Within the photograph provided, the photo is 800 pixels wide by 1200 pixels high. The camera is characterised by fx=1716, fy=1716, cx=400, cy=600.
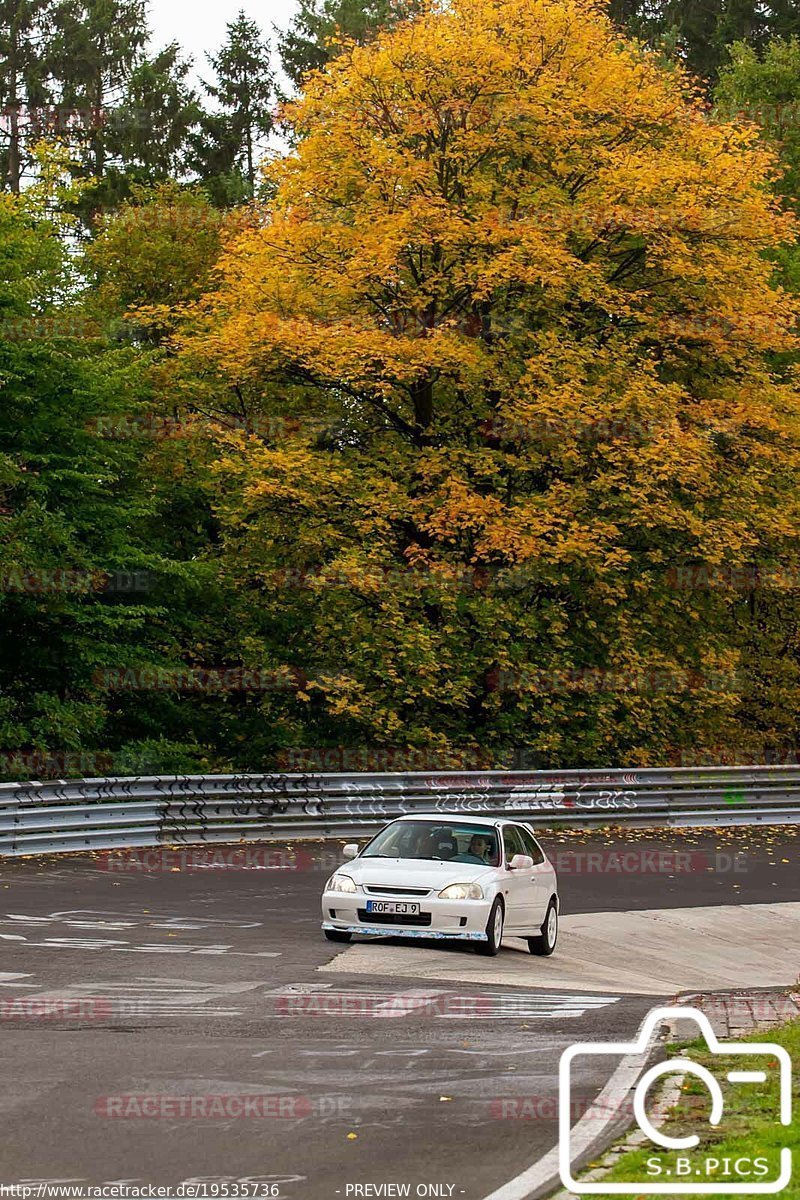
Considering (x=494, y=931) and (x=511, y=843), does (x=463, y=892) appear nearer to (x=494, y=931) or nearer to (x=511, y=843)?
(x=494, y=931)

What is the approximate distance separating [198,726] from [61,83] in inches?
1486

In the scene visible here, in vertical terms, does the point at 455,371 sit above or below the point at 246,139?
below

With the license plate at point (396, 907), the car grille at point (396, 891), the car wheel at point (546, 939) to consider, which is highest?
the car grille at point (396, 891)

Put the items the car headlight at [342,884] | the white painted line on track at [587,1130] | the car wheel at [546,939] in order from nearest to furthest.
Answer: the white painted line on track at [587,1130], the car headlight at [342,884], the car wheel at [546,939]

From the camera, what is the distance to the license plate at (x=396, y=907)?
16156 millimetres

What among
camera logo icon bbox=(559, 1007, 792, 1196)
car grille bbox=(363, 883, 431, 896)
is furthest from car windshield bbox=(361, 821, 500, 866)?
camera logo icon bbox=(559, 1007, 792, 1196)

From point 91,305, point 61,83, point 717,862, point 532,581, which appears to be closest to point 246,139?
point 61,83

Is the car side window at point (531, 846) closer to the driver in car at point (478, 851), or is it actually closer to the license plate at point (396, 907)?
the driver in car at point (478, 851)

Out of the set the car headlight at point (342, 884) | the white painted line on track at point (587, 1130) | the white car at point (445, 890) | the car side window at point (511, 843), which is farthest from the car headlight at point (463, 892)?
the white painted line on track at point (587, 1130)

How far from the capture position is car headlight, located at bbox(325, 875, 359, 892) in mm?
16391

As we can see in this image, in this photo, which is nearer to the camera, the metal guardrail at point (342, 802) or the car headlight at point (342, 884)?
the car headlight at point (342, 884)

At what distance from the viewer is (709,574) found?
3341cm

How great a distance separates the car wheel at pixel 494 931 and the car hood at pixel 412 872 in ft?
1.07

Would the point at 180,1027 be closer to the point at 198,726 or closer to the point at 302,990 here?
the point at 302,990
